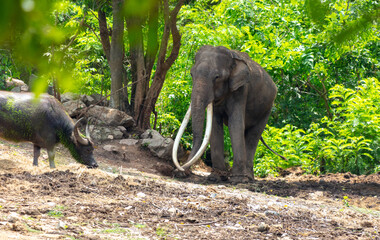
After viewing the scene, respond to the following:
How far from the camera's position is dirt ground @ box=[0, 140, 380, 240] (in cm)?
456

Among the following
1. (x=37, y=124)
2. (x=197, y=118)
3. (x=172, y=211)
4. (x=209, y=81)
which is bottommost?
(x=172, y=211)

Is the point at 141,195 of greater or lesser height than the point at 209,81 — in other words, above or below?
below

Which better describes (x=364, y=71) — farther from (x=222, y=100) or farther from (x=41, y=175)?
(x=41, y=175)

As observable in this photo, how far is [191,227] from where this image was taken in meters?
4.88

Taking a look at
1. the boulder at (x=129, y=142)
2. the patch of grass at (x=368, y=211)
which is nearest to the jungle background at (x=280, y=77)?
the boulder at (x=129, y=142)

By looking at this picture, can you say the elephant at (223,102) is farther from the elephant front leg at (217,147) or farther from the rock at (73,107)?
the rock at (73,107)

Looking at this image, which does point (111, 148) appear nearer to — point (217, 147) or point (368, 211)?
point (217, 147)

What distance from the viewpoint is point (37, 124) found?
851 centimetres

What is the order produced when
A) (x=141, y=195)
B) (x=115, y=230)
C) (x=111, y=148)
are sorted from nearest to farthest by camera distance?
1. (x=115, y=230)
2. (x=141, y=195)
3. (x=111, y=148)

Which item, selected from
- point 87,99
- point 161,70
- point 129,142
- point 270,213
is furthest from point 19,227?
point 87,99

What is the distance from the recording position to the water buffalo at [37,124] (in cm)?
827

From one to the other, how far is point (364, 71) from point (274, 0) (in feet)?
10.5

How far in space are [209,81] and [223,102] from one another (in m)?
0.70

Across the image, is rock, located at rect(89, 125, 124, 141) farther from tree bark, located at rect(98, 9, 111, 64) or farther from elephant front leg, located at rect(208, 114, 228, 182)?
elephant front leg, located at rect(208, 114, 228, 182)
